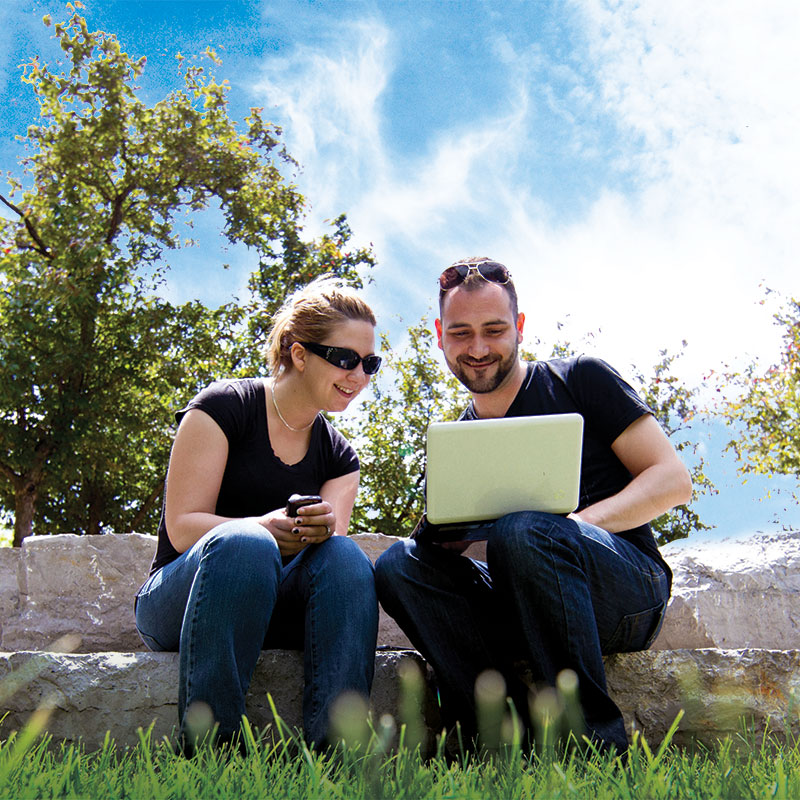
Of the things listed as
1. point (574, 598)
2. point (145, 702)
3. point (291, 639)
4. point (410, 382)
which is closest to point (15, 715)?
point (145, 702)

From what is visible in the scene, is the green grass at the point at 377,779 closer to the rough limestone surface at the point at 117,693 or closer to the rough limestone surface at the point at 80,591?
the rough limestone surface at the point at 117,693

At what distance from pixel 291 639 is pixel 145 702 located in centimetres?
49

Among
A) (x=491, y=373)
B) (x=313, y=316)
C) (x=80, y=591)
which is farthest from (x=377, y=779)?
(x=80, y=591)

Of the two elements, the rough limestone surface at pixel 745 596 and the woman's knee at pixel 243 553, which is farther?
the rough limestone surface at pixel 745 596

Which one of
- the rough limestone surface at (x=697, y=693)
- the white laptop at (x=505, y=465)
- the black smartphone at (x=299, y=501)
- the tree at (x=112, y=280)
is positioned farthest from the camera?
the tree at (x=112, y=280)

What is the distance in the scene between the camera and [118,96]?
46.1ft

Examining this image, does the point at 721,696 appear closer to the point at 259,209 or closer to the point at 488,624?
the point at 488,624

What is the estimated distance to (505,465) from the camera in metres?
2.38

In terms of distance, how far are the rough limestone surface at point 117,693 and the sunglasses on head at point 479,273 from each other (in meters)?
1.43

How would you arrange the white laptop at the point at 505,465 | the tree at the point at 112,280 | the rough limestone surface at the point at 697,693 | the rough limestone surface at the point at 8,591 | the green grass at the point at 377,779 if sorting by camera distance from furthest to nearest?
1. the tree at the point at 112,280
2. the rough limestone surface at the point at 8,591
3. the rough limestone surface at the point at 697,693
4. the white laptop at the point at 505,465
5. the green grass at the point at 377,779

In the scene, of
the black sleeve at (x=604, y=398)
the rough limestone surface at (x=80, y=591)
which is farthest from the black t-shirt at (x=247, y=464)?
the rough limestone surface at (x=80, y=591)

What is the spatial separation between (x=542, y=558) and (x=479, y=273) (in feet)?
3.93

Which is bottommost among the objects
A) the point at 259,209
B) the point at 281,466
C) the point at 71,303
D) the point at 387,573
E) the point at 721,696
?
the point at 721,696

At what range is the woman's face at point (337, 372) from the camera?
2.99 meters
